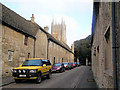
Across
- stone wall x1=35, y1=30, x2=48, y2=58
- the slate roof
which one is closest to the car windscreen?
the slate roof

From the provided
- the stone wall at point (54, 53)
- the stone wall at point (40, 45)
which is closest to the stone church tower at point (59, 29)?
the stone wall at point (54, 53)

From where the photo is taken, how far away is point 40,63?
36.6 feet

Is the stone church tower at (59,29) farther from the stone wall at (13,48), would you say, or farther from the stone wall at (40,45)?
the stone wall at (13,48)

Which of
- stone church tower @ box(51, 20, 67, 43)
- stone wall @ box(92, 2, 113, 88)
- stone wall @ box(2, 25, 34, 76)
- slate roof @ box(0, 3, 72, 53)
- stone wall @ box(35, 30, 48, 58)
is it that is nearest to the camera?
stone wall @ box(92, 2, 113, 88)

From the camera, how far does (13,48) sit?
49.3 feet

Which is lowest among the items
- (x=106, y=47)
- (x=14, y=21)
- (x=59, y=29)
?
(x=106, y=47)

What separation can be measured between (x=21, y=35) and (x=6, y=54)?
3.79m

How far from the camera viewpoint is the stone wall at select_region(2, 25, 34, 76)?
13422 mm

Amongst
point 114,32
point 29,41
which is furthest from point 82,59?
point 114,32

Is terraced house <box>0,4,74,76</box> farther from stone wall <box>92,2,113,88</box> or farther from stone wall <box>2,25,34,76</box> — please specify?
stone wall <box>92,2,113,88</box>

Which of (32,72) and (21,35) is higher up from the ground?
(21,35)

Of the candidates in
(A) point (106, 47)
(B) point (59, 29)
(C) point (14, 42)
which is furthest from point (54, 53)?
(B) point (59, 29)

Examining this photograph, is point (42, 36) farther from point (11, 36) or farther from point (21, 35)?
point (11, 36)

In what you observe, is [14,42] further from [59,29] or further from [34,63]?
[59,29]
